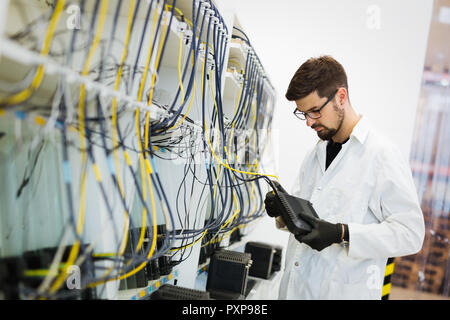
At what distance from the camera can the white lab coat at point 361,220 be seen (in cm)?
121

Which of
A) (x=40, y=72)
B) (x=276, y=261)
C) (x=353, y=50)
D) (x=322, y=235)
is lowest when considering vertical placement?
(x=276, y=261)

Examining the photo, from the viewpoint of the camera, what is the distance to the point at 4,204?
0.80 m

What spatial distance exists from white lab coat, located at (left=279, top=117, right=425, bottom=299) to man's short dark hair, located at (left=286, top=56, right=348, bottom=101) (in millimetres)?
200

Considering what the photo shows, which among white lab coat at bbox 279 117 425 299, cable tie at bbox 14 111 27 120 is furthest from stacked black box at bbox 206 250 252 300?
cable tie at bbox 14 111 27 120

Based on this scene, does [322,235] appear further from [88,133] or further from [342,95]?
[88,133]

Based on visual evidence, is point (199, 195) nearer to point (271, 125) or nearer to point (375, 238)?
point (375, 238)

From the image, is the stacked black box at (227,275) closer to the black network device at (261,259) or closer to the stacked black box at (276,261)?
the black network device at (261,259)

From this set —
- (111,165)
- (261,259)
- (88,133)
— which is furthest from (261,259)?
(88,133)

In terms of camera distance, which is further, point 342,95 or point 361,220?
point 342,95

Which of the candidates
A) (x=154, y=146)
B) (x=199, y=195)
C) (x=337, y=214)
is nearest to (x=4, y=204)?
(x=154, y=146)

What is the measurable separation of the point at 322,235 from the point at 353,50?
238 cm

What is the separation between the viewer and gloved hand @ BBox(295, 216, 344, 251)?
1.20m

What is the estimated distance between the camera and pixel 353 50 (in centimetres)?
306

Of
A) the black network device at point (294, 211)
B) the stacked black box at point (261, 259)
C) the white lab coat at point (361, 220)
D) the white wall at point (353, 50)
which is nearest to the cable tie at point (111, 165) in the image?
the black network device at point (294, 211)
